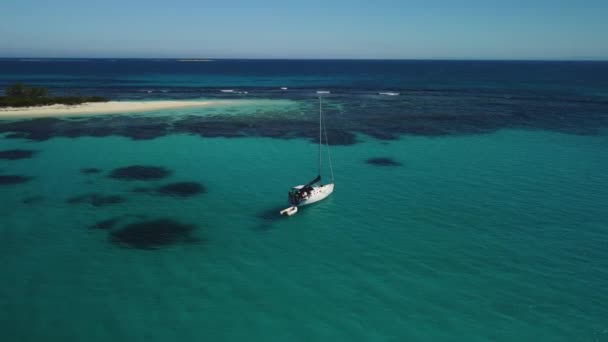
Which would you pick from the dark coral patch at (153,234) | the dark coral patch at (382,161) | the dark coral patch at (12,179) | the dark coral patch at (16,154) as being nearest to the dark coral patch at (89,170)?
the dark coral patch at (12,179)

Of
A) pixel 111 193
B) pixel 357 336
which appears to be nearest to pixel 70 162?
pixel 111 193

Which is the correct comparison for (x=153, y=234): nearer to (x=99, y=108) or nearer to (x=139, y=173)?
(x=139, y=173)

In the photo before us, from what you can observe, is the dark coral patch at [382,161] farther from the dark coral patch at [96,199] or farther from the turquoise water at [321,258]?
the dark coral patch at [96,199]

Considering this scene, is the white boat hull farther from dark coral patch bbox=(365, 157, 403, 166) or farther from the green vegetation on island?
the green vegetation on island

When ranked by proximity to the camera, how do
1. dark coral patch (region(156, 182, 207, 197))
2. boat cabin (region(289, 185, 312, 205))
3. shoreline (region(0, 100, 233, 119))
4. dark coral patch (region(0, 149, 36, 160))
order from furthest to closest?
shoreline (region(0, 100, 233, 119)) → dark coral patch (region(0, 149, 36, 160)) → dark coral patch (region(156, 182, 207, 197)) → boat cabin (region(289, 185, 312, 205))

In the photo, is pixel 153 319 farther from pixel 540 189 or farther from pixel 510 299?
pixel 540 189

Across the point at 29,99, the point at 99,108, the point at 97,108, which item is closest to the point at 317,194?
the point at 99,108

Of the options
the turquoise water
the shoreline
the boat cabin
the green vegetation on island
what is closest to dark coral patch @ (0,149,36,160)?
the turquoise water

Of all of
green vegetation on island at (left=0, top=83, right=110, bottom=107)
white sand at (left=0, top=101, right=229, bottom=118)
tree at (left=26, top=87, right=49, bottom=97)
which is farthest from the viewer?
tree at (left=26, top=87, right=49, bottom=97)
